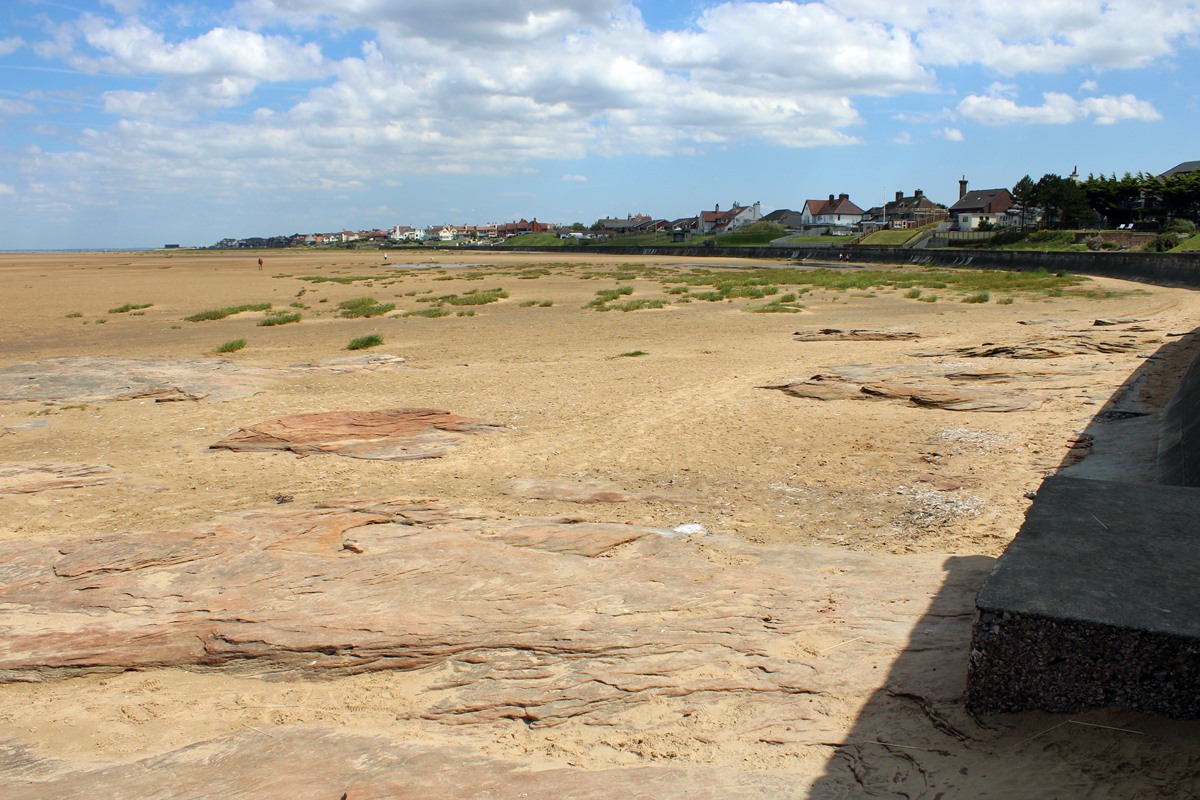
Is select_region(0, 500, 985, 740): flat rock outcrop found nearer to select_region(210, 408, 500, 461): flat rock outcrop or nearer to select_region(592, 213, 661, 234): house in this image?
select_region(210, 408, 500, 461): flat rock outcrop

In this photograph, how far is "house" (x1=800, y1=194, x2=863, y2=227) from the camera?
440 feet

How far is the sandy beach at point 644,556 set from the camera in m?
3.47

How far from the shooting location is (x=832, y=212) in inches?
5305

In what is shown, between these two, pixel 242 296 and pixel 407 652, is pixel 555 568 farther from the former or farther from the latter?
pixel 242 296

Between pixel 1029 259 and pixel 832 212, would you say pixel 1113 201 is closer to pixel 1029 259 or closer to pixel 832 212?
pixel 1029 259

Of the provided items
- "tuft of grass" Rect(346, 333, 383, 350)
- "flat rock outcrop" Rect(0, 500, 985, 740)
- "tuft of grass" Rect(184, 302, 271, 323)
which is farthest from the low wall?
"flat rock outcrop" Rect(0, 500, 985, 740)

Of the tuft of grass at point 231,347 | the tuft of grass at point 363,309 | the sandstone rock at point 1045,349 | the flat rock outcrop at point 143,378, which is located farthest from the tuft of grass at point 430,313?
the sandstone rock at point 1045,349

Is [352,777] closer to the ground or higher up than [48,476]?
closer to the ground

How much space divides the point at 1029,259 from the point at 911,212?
255ft

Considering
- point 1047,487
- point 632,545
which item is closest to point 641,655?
point 632,545

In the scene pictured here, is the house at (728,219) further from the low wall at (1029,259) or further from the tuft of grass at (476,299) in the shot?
the tuft of grass at (476,299)

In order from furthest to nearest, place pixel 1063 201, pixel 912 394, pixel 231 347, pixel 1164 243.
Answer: pixel 1063 201 < pixel 1164 243 < pixel 231 347 < pixel 912 394

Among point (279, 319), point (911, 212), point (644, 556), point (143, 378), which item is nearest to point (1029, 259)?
point (279, 319)

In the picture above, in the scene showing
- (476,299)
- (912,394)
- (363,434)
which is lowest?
(363,434)
